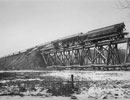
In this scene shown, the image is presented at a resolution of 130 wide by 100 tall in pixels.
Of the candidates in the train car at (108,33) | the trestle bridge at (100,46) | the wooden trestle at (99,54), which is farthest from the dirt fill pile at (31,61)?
the train car at (108,33)

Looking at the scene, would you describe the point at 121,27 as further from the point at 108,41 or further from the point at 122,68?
the point at 122,68

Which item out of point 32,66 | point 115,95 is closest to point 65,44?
point 32,66

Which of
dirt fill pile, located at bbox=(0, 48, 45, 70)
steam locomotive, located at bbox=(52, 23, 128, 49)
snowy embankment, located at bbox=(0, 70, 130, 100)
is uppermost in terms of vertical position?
steam locomotive, located at bbox=(52, 23, 128, 49)

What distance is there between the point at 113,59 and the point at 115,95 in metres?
10.4

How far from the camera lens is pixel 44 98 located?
5.06m

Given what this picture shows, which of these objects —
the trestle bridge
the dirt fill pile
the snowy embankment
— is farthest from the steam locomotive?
the dirt fill pile

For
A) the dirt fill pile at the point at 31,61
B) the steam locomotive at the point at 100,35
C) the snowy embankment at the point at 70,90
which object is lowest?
the snowy embankment at the point at 70,90

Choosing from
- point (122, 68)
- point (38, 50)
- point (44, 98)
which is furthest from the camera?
point (38, 50)

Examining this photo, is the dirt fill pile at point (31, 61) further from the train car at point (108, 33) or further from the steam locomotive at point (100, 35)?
the train car at point (108, 33)

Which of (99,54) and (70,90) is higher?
(99,54)

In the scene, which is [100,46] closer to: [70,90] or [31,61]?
[70,90]

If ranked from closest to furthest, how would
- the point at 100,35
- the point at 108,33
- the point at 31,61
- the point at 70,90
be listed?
the point at 70,90 < the point at 108,33 < the point at 100,35 < the point at 31,61

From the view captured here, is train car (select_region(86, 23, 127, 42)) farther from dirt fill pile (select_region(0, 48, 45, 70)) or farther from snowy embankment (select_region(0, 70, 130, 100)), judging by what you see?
dirt fill pile (select_region(0, 48, 45, 70))

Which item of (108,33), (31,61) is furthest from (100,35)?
(31,61)
